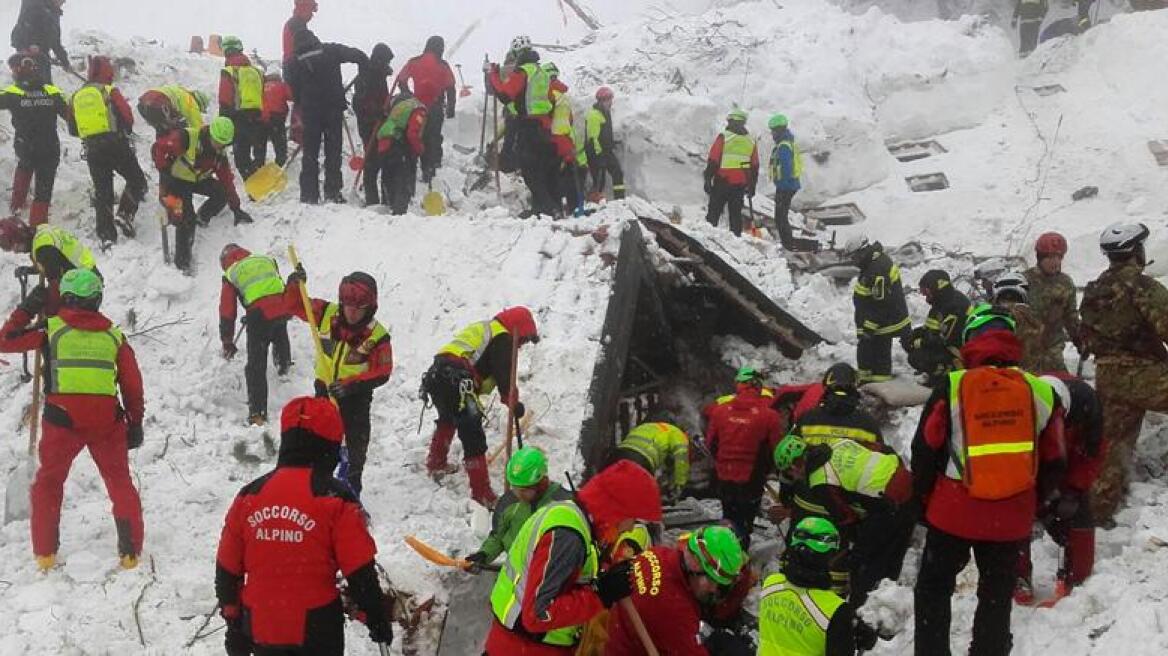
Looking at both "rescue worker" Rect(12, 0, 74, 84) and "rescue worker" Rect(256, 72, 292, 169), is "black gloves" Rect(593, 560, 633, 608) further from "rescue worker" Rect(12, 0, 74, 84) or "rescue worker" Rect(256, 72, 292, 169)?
"rescue worker" Rect(12, 0, 74, 84)

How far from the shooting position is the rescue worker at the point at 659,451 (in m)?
6.12

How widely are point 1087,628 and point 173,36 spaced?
21.8 meters

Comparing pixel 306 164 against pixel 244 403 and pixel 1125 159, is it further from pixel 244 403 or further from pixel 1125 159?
pixel 1125 159

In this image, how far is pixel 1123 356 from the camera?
528cm

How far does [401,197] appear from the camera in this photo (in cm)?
1062

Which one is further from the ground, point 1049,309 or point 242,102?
point 242,102

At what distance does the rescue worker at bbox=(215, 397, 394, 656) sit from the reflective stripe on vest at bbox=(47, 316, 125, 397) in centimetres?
226

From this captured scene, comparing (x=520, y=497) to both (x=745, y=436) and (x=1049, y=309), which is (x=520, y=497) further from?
(x=1049, y=309)

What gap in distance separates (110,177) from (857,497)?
8139 millimetres

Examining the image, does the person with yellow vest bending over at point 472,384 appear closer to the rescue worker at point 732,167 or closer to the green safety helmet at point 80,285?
the green safety helmet at point 80,285

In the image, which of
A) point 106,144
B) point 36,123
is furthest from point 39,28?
point 106,144

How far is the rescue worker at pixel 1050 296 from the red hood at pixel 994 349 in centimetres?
256

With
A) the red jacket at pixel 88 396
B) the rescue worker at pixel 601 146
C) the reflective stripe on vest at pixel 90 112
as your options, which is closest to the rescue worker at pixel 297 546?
the red jacket at pixel 88 396

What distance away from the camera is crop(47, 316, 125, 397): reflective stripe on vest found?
18.0ft
